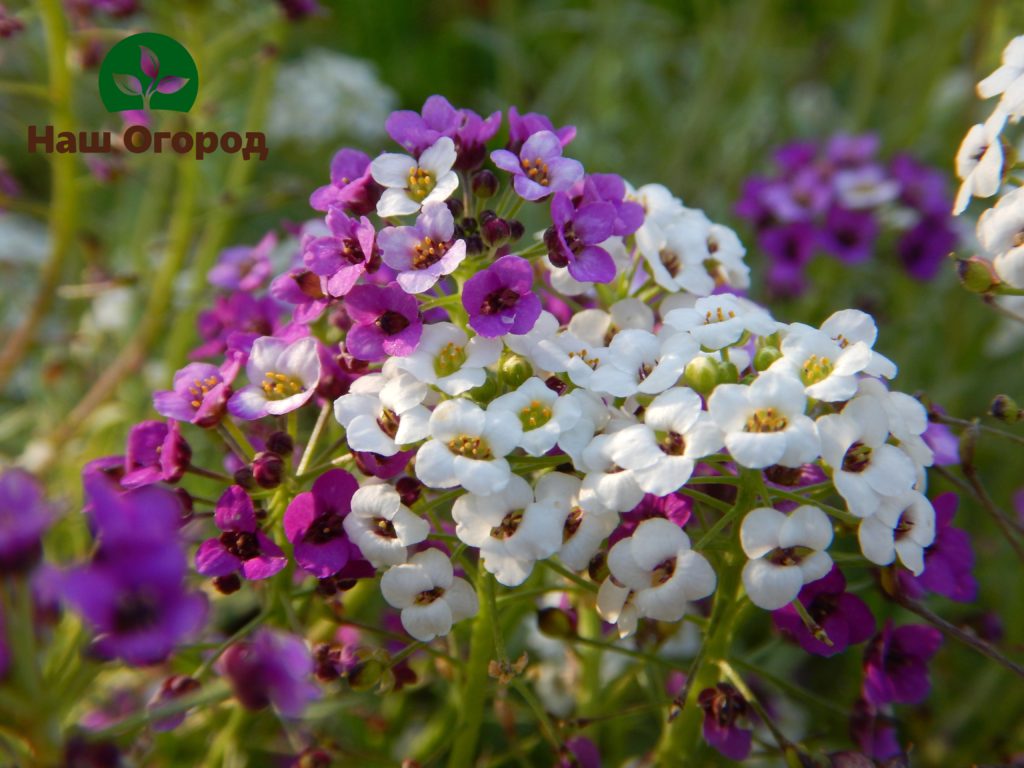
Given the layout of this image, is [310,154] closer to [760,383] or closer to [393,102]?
[393,102]

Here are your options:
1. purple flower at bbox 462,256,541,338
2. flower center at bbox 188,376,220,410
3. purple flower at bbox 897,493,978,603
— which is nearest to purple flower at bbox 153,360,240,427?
flower center at bbox 188,376,220,410

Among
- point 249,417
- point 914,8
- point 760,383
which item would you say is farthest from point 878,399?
point 914,8

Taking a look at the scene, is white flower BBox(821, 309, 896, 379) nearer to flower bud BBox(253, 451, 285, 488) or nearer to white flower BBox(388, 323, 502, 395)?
white flower BBox(388, 323, 502, 395)

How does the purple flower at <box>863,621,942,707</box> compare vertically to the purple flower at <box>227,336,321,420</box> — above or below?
below

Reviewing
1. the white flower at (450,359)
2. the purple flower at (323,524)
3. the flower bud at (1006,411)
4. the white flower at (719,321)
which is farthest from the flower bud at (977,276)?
the purple flower at (323,524)

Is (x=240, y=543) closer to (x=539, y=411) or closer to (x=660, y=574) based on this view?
(x=539, y=411)

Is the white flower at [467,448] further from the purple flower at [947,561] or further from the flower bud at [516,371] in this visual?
the purple flower at [947,561]

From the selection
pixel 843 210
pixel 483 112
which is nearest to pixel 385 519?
pixel 843 210
